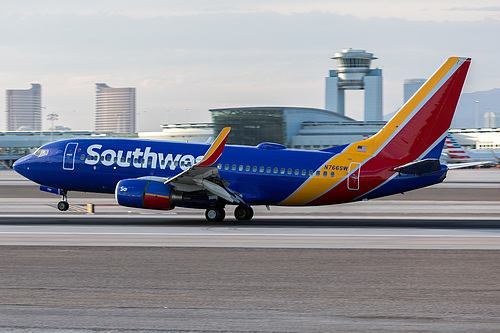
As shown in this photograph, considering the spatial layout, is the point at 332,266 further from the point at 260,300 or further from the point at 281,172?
the point at 281,172

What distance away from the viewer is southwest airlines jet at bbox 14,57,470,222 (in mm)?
28531

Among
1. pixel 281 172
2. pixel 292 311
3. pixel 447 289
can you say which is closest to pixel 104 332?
pixel 292 311

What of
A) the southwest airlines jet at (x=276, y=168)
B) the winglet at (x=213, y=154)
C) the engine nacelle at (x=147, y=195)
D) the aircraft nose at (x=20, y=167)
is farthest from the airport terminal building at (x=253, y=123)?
the winglet at (x=213, y=154)

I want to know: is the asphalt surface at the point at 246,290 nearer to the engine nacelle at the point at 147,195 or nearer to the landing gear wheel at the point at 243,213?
the engine nacelle at the point at 147,195

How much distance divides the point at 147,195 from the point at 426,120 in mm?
12585

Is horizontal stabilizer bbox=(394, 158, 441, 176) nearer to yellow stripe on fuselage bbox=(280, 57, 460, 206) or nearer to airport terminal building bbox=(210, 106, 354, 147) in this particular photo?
yellow stripe on fuselage bbox=(280, 57, 460, 206)

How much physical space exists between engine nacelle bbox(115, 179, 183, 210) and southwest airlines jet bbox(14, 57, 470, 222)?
43 millimetres

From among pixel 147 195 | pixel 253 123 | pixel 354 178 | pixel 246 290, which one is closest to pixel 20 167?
pixel 147 195

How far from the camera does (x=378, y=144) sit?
97.5 ft

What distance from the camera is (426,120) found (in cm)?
2902

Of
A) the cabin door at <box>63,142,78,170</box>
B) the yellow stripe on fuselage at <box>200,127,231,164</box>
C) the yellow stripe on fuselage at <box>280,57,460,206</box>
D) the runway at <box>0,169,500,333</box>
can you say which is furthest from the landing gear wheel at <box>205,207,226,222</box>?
the cabin door at <box>63,142,78,170</box>

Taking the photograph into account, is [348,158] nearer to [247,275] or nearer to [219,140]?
[219,140]

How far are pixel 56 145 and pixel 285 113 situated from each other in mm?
122725

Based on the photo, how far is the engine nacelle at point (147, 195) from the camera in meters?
28.3
